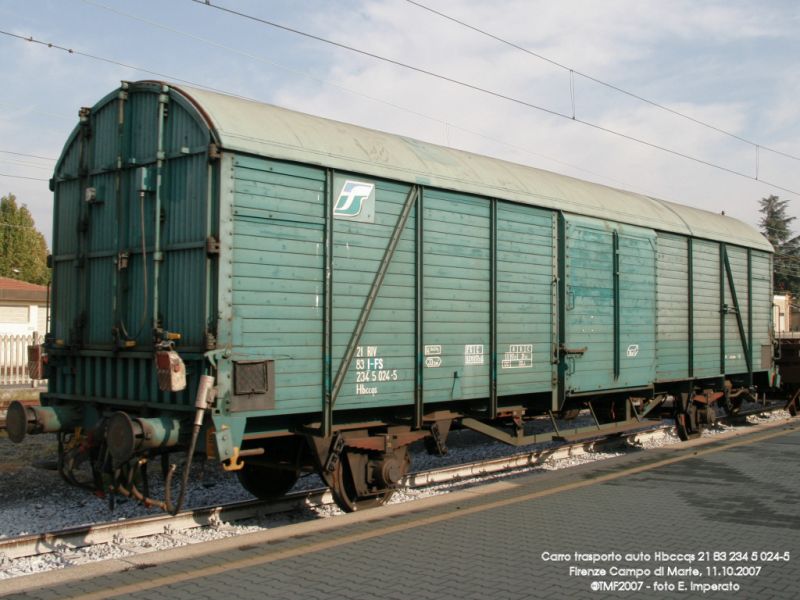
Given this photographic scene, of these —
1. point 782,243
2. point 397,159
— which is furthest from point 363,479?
point 782,243

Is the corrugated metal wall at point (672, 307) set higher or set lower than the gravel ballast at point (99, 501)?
higher

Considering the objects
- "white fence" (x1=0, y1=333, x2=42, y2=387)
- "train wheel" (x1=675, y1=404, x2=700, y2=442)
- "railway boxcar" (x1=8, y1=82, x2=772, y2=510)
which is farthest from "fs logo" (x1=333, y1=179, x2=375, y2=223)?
"white fence" (x1=0, y1=333, x2=42, y2=387)

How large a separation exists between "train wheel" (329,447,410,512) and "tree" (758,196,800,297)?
203ft

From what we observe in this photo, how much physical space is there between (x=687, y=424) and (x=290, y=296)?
882 centimetres

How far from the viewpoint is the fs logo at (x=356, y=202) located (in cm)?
738

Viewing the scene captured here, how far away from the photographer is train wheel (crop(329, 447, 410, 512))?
7.55 meters

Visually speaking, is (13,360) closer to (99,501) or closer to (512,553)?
(99,501)

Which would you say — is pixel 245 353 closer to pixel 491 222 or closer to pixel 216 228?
pixel 216 228

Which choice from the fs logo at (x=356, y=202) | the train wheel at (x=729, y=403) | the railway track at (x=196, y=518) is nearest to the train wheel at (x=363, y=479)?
the railway track at (x=196, y=518)

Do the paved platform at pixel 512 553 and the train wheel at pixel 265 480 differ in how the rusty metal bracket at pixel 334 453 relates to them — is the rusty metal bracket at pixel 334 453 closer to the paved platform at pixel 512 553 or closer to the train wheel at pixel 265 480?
the paved platform at pixel 512 553

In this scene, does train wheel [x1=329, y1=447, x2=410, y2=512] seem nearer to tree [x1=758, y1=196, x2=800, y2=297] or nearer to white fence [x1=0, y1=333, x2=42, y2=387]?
white fence [x1=0, y1=333, x2=42, y2=387]

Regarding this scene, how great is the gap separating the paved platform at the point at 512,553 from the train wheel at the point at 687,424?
4051mm

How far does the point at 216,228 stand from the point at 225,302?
25.0 inches

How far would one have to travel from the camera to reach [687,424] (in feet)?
42.9
